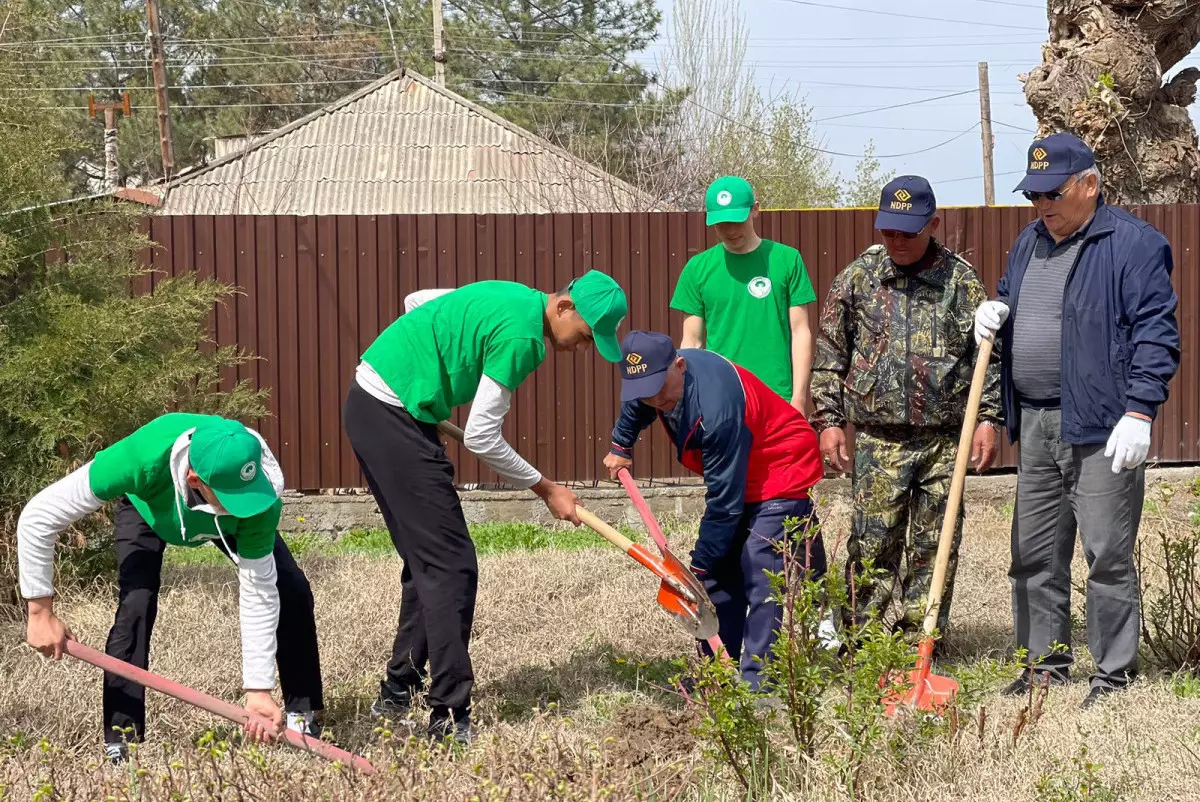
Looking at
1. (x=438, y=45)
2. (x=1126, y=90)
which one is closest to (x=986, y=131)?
(x=438, y=45)

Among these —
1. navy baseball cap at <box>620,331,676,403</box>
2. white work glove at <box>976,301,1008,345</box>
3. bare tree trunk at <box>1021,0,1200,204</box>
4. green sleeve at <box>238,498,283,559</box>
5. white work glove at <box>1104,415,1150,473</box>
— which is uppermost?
bare tree trunk at <box>1021,0,1200,204</box>

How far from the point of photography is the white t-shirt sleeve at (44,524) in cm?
355

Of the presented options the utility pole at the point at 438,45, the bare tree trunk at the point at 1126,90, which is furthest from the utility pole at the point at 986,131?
the bare tree trunk at the point at 1126,90

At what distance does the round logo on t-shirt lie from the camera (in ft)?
17.5

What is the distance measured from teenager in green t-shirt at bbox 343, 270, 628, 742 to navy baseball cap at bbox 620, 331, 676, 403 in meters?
0.11

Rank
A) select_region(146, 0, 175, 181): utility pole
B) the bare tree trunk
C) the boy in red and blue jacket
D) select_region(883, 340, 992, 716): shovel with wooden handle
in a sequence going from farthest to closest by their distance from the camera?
select_region(146, 0, 175, 181): utility pole < the bare tree trunk < select_region(883, 340, 992, 716): shovel with wooden handle < the boy in red and blue jacket

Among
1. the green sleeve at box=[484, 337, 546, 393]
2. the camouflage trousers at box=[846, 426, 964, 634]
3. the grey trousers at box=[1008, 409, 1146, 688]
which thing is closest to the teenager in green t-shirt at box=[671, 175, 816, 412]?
the camouflage trousers at box=[846, 426, 964, 634]

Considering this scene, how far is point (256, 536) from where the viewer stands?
3740mm

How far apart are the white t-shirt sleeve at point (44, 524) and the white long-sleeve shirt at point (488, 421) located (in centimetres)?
94

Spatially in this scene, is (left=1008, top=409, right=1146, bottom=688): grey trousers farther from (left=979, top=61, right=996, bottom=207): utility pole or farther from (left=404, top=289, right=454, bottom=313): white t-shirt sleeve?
(left=979, top=61, right=996, bottom=207): utility pole

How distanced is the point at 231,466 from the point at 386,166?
17377mm

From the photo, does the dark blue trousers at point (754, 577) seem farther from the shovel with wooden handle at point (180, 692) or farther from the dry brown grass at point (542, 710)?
the shovel with wooden handle at point (180, 692)

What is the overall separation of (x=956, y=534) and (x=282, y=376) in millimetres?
4599

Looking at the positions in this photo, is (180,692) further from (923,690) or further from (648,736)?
(923,690)
